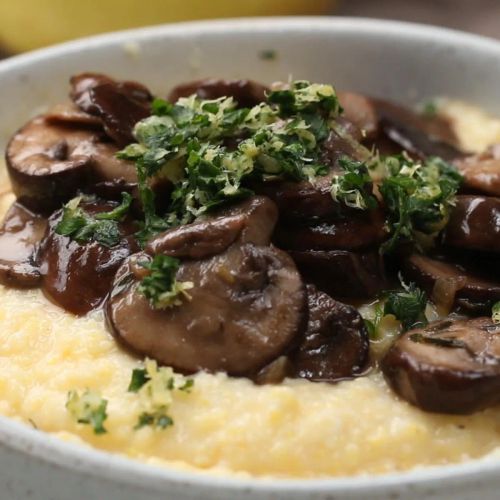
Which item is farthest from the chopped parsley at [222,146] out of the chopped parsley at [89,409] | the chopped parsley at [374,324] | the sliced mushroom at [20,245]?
the chopped parsley at [89,409]

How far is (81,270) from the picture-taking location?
3.76m

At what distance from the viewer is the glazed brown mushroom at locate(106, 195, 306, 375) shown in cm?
337

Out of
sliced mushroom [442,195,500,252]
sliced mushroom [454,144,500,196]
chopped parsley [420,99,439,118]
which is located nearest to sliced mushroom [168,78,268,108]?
sliced mushroom [454,144,500,196]

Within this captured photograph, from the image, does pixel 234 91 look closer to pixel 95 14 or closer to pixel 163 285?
pixel 163 285

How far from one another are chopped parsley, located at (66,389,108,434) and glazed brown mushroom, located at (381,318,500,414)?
116cm

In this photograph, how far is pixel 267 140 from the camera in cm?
388

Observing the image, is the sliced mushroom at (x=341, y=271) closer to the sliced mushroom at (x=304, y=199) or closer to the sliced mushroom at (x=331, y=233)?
the sliced mushroom at (x=331, y=233)

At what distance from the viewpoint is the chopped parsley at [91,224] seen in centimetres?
383

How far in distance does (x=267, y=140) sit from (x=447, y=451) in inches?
62.6

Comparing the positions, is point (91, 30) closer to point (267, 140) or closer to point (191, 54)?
point (191, 54)

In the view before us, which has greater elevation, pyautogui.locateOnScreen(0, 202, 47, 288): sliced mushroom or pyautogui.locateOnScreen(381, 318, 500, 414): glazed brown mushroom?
pyautogui.locateOnScreen(381, 318, 500, 414): glazed brown mushroom

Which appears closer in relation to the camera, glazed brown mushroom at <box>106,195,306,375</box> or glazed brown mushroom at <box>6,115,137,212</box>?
glazed brown mushroom at <box>106,195,306,375</box>

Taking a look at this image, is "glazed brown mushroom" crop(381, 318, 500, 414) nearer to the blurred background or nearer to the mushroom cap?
the mushroom cap

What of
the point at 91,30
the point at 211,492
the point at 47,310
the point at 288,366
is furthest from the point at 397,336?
the point at 91,30
